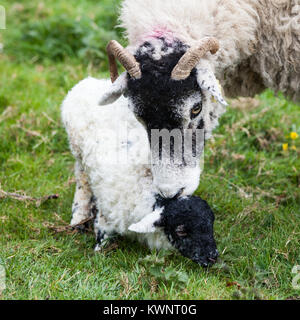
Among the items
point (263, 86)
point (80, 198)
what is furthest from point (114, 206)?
point (263, 86)

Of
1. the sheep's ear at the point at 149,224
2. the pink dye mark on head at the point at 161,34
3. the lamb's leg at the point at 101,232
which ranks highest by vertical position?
the pink dye mark on head at the point at 161,34

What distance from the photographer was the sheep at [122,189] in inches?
143

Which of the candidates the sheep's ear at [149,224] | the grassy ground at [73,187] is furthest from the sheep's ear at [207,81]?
the grassy ground at [73,187]

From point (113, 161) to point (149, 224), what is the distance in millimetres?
654

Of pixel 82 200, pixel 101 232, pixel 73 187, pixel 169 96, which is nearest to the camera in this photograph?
pixel 169 96

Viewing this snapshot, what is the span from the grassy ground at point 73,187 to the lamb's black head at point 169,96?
609mm

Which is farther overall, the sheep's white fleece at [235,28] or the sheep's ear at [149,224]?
the sheep's white fleece at [235,28]

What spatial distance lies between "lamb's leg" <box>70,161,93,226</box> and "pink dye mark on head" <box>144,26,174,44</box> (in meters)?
1.37

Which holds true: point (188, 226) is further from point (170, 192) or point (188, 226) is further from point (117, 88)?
point (117, 88)

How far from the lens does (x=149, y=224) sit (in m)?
3.62

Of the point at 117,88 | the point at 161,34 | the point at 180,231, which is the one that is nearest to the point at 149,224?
the point at 180,231

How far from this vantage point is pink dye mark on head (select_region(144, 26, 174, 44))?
3.69 metres

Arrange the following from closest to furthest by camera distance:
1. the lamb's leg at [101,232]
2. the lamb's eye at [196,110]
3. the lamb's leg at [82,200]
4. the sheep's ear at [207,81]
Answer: the sheep's ear at [207,81] < the lamb's eye at [196,110] < the lamb's leg at [101,232] < the lamb's leg at [82,200]

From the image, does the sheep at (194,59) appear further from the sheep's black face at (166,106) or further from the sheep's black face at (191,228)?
the sheep's black face at (191,228)
